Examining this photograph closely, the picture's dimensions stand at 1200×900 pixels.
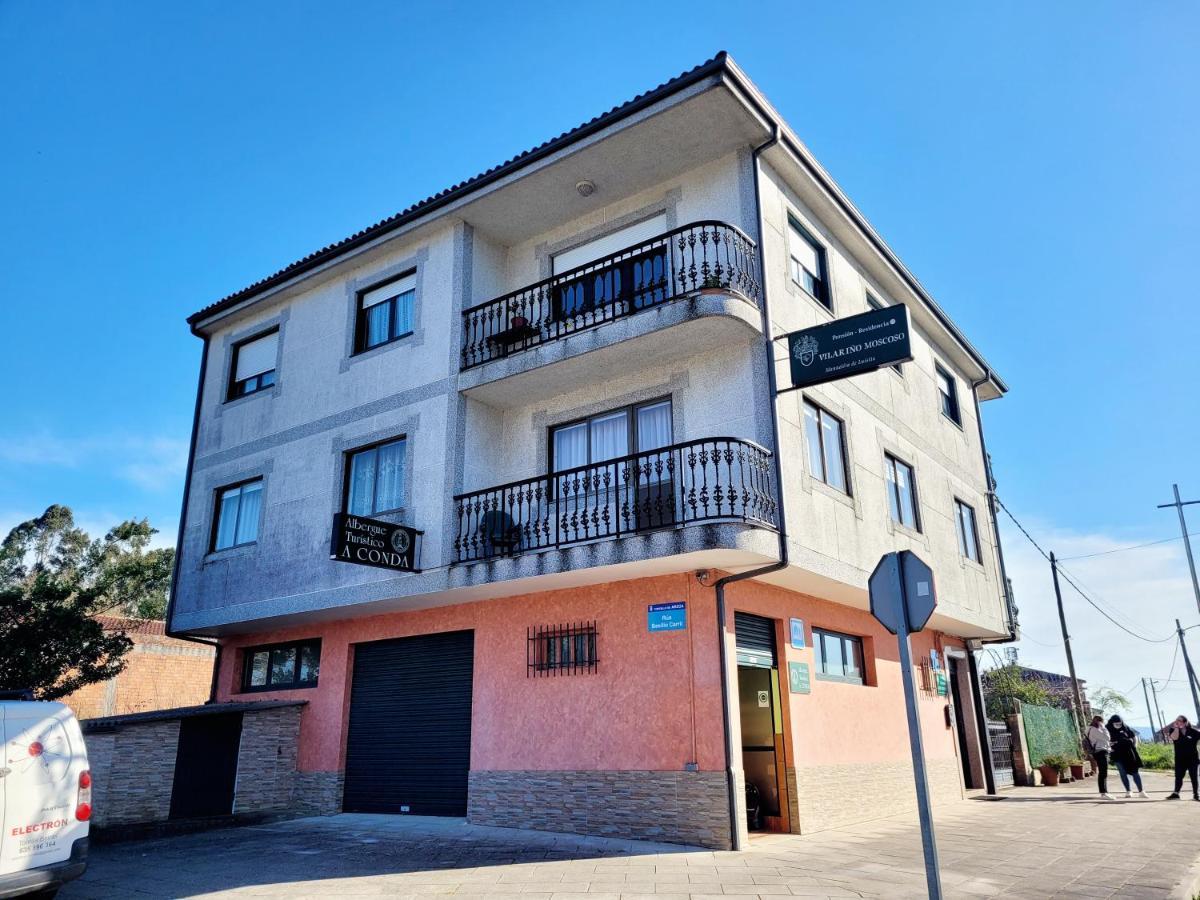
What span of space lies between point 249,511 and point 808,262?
10.7 metres

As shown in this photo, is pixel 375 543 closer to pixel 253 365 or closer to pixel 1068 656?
pixel 253 365

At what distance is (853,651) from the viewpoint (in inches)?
562

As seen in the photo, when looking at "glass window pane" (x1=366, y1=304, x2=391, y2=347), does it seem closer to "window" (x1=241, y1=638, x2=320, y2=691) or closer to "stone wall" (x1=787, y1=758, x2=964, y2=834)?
"window" (x1=241, y1=638, x2=320, y2=691)

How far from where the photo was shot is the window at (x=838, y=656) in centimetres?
1307

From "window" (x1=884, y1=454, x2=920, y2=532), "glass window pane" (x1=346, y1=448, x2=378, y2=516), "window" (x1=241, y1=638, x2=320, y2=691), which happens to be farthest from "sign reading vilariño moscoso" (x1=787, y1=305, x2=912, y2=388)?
"window" (x1=241, y1=638, x2=320, y2=691)

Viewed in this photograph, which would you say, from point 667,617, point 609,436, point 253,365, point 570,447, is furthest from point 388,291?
point 667,617

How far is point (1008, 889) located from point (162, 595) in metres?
36.6

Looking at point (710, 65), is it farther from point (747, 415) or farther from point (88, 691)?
point (88, 691)

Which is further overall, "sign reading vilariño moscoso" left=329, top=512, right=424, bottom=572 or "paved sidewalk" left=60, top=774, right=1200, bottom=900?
"sign reading vilariño moscoso" left=329, top=512, right=424, bottom=572

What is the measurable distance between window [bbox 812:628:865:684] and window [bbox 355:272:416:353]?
8228 millimetres

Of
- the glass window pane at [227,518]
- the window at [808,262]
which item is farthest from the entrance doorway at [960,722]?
the glass window pane at [227,518]

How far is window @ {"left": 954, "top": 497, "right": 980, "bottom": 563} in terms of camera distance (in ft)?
58.3

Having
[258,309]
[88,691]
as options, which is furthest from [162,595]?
[258,309]

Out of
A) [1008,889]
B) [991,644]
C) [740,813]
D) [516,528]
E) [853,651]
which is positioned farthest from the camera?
[991,644]
